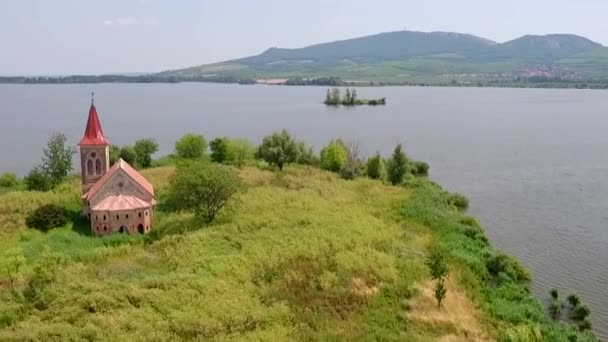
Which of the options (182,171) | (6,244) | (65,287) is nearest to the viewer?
(65,287)

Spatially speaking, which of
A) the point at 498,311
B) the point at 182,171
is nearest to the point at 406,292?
the point at 498,311

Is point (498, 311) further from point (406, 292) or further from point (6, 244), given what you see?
point (6, 244)

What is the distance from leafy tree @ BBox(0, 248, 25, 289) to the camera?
97.1 feet

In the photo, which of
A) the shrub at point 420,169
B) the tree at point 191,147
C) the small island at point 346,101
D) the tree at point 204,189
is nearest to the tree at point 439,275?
the tree at point 204,189

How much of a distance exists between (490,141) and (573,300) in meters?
67.0

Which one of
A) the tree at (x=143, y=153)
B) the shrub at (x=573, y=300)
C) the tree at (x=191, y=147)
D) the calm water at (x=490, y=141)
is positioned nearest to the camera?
the shrub at (x=573, y=300)

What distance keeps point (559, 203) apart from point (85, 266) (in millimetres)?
40981

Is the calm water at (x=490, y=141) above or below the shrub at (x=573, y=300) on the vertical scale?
above

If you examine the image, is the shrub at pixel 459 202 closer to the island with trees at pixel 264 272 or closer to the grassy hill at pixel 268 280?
the island with trees at pixel 264 272

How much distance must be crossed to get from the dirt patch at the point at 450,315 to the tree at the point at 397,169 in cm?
2763

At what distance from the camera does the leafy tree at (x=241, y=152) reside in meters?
67.2

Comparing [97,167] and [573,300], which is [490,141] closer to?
[573,300]

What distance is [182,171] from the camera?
42.2 metres

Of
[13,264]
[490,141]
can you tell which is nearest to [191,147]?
[13,264]
